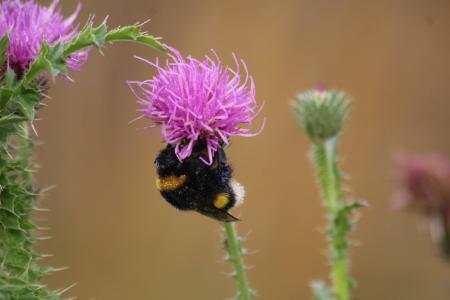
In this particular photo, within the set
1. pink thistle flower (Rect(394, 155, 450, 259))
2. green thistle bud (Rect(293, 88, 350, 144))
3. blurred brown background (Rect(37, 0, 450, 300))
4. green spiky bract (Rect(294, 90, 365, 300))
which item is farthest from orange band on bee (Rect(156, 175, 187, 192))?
blurred brown background (Rect(37, 0, 450, 300))

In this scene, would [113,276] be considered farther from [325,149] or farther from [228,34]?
[325,149]

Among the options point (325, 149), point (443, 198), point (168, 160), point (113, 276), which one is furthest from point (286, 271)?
point (168, 160)

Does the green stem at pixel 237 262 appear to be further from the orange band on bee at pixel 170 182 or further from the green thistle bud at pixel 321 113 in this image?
the green thistle bud at pixel 321 113

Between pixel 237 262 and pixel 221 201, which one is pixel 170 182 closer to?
pixel 221 201

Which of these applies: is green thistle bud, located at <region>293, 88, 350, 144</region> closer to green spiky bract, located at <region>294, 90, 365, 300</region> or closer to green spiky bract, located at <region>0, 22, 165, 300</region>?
green spiky bract, located at <region>294, 90, 365, 300</region>

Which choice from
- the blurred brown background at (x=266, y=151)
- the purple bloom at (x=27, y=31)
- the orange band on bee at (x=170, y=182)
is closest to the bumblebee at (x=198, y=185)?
the orange band on bee at (x=170, y=182)
